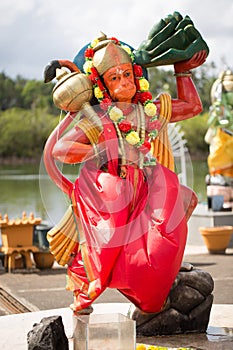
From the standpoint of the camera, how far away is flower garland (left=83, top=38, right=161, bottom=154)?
5.32 metres

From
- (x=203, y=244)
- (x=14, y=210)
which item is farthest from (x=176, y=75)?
(x=14, y=210)

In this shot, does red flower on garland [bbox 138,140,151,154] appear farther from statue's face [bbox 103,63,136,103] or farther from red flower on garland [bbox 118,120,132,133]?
statue's face [bbox 103,63,136,103]

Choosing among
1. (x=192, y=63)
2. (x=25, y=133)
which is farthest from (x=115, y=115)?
(x=25, y=133)

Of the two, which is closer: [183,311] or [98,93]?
[98,93]

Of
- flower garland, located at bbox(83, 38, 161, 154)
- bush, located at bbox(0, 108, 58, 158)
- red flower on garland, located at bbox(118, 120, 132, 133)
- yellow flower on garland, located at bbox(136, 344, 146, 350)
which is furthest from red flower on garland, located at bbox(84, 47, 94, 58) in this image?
bush, located at bbox(0, 108, 58, 158)

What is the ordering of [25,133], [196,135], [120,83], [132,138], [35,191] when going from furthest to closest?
[196,135]
[25,133]
[35,191]
[120,83]
[132,138]

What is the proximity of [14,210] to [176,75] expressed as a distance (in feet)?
62.4

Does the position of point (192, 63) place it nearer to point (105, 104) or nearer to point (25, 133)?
point (105, 104)

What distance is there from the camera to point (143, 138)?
537 centimetres

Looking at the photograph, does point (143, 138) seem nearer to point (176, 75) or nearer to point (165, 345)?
point (176, 75)

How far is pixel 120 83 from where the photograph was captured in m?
5.42

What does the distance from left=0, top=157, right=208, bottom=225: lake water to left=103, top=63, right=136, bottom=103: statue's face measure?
0.59 meters

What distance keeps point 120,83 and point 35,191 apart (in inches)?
1097

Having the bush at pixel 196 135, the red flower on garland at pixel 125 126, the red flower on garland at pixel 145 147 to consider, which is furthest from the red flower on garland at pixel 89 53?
the bush at pixel 196 135
